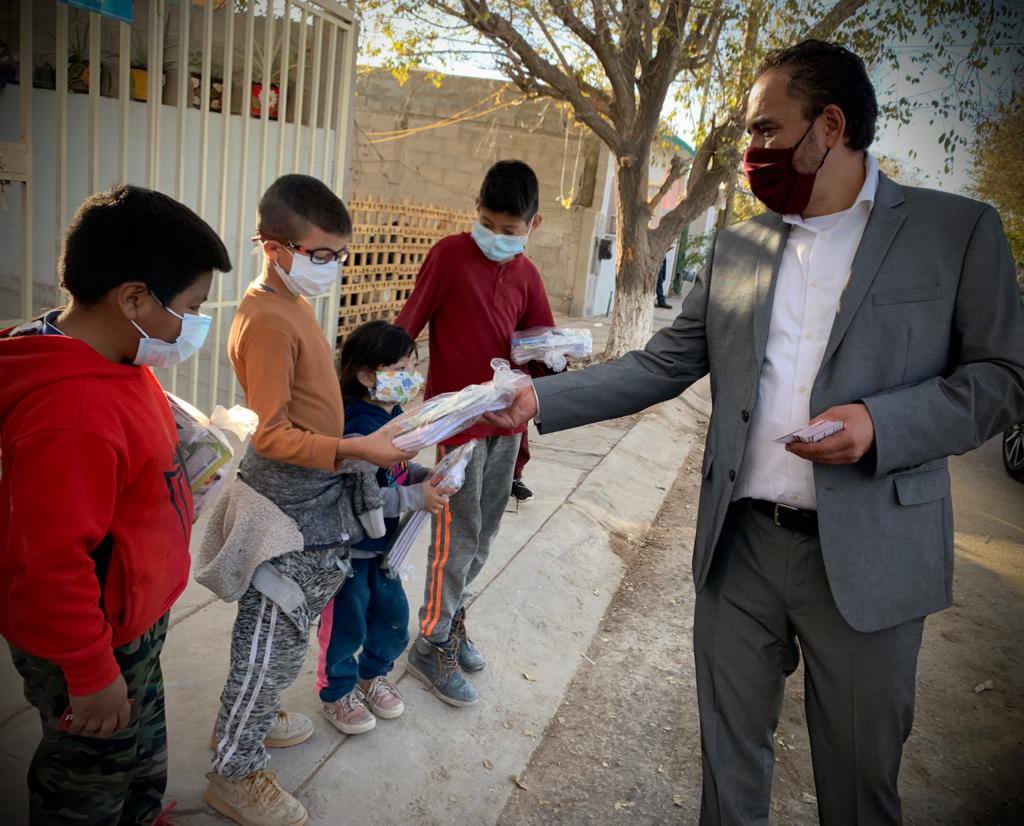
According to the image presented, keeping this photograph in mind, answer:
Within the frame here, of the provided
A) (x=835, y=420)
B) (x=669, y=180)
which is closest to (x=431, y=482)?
(x=835, y=420)

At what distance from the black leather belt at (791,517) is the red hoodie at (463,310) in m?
1.30

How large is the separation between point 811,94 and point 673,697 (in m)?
2.64

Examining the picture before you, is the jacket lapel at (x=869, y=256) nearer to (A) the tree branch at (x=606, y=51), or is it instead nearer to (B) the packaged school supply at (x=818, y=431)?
(B) the packaged school supply at (x=818, y=431)

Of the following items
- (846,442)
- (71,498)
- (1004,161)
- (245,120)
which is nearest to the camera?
(71,498)

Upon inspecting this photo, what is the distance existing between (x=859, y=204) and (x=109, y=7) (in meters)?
3.13

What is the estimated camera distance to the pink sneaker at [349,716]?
9.36 ft

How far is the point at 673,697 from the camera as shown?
12.1ft

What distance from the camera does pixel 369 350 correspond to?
2566 mm

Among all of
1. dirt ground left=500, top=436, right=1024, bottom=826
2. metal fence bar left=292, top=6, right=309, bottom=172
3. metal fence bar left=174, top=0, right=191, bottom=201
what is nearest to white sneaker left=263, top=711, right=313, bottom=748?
dirt ground left=500, top=436, right=1024, bottom=826

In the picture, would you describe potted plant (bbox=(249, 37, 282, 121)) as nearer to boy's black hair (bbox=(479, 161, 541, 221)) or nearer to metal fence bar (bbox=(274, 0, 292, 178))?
metal fence bar (bbox=(274, 0, 292, 178))

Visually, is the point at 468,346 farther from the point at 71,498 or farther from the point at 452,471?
the point at 71,498

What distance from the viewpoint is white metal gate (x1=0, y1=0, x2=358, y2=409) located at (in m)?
4.04

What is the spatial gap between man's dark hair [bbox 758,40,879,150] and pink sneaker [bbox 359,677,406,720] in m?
2.37

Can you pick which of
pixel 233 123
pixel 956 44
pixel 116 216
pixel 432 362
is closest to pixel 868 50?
pixel 956 44
